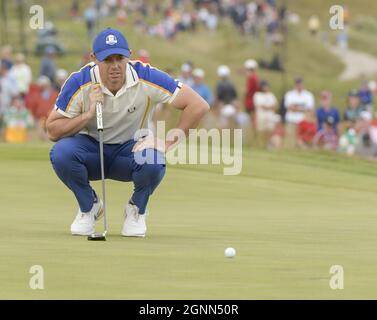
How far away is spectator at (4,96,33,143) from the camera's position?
28.7 meters

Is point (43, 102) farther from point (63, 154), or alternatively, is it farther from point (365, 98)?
point (63, 154)

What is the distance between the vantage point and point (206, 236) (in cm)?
1055

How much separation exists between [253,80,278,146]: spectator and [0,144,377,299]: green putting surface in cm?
942

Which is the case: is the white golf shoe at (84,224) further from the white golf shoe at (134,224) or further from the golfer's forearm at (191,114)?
the golfer's forearm at (191,114)

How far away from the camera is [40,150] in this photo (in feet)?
60.7

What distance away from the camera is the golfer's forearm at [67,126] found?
10.4 m

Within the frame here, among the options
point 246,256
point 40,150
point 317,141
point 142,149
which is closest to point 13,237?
point 142,149

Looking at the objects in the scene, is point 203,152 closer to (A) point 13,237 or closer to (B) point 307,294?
(A) point 13,237

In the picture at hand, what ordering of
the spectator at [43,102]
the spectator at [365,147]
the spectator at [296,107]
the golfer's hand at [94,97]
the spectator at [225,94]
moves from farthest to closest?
the spectator at [225,94], the spectator at [43,102], the spectator at [296,107], the spectator at [365,147], the golfer's hand at [94,97]

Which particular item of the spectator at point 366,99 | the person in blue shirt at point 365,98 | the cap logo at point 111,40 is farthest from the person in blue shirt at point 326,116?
the cap logo at point 111,40

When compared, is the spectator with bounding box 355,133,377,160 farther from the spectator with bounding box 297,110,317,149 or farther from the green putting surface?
the green putting surface

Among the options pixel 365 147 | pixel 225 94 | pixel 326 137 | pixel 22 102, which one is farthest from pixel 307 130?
pixel 22 102

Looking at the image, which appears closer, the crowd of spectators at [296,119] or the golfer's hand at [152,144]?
the golfer's hand at [152,144]

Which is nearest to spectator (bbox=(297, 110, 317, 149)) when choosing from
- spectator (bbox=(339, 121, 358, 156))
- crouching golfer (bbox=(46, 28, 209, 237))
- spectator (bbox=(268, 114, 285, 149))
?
spectator (bbox=(268, 114, 285, 149))
